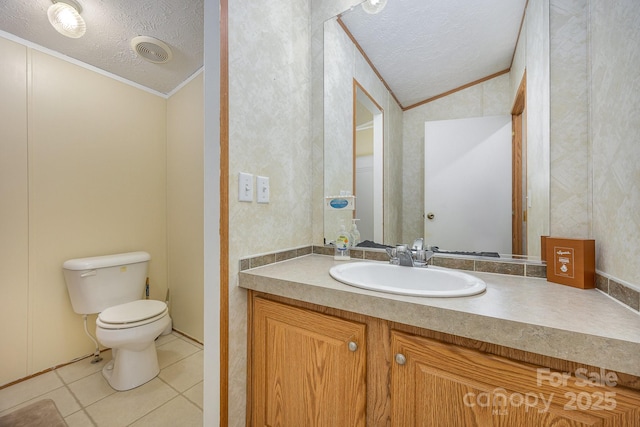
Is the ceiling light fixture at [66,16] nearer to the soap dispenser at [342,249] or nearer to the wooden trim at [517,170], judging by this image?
the soap dispenser at [342,249]

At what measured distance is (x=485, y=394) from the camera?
0.58 m

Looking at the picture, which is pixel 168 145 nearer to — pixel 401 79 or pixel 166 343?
pixel 166 343

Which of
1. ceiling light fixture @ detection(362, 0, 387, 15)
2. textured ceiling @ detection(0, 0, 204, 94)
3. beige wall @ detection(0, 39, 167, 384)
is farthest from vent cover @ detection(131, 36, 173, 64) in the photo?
ceiling light fixture @ detection(362, 0, 387, 15)

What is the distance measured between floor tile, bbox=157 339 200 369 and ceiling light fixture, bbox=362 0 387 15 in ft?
8.25

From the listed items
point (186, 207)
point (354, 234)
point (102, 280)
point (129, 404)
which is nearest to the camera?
point (354, 234)

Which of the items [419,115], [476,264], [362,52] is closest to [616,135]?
[476,264]

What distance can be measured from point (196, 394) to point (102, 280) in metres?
1.01

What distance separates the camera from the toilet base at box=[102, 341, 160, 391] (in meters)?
1.53

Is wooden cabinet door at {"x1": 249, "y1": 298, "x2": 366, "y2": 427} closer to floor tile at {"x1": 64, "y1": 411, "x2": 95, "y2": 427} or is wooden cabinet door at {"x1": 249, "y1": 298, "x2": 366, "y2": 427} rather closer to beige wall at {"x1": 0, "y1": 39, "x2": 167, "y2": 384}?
floor tile at {"x1": 64, "y1": 411, "x2": 95, "y2": 427}

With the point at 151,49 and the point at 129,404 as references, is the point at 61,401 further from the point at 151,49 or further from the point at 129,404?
the point at 151,49

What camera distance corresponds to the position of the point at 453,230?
1.11m

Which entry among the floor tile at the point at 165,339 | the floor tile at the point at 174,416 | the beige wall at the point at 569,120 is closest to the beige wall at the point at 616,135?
Answer: the beige wall at the point at 569,120

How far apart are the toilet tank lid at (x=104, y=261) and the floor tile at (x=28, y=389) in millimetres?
692

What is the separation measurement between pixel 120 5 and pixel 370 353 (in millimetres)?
2044
